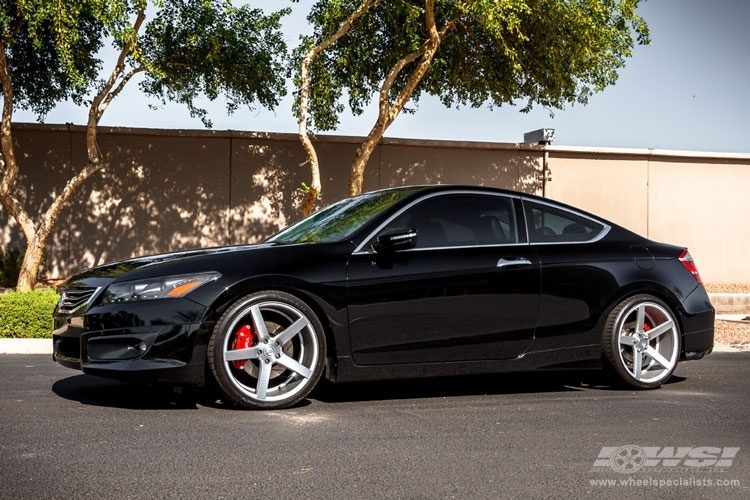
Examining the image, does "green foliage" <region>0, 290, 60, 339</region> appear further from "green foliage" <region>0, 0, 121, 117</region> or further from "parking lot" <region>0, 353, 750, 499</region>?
"green foliage" <region>0, 0, 121, 117</region>

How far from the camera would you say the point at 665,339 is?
7473 mm

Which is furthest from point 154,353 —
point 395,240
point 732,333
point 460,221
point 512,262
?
point 732,333

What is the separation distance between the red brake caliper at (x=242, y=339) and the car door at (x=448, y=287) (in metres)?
0.66

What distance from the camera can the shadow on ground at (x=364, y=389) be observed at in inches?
261

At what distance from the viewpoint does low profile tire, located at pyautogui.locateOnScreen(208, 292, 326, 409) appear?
20.0 feet

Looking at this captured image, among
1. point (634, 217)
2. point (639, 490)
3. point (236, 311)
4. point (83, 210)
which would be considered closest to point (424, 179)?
point (634, 217)

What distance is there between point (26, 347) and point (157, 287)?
187 inches

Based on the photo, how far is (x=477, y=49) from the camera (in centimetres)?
1906

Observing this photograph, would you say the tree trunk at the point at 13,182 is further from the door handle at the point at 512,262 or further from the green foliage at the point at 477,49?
the door handle at the point at 512,262

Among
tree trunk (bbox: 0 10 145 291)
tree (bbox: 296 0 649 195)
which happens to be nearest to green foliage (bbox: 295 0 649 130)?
tree (bbox: 296 0 649 195)

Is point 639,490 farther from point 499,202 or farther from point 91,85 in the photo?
point 91,85

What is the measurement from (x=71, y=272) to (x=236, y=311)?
45.1ft

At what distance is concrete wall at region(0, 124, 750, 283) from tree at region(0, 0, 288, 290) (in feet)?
2.39

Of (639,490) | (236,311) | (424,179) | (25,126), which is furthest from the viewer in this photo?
(424,179)
